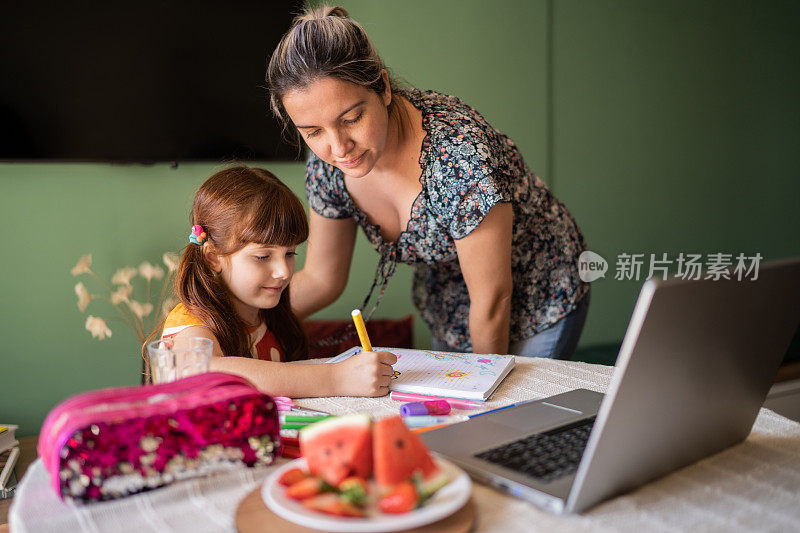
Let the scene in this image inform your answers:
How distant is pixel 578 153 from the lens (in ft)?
10.1

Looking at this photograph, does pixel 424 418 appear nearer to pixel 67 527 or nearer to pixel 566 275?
pixel 67 527

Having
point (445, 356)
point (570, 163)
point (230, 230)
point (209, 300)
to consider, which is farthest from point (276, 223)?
point (570, 163)

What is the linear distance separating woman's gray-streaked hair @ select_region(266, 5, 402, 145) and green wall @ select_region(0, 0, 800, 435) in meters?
1.11

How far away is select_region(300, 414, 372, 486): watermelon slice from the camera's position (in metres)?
0.60

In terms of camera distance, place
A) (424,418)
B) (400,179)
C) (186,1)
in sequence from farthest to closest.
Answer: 1. (186,1)
2. (400,179)
3. (424,418)

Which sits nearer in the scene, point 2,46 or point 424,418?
point 424,418

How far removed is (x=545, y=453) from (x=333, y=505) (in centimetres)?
28

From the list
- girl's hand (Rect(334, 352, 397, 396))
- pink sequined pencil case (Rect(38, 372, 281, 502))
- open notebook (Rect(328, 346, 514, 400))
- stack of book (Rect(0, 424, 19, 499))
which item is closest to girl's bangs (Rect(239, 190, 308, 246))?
open notebook (Rect(328, 346, 514, 400))

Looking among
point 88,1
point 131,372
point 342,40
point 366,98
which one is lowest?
point 131,372

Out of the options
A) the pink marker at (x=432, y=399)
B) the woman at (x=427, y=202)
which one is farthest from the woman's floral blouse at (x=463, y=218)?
the pink marker at (x=432, y=399)

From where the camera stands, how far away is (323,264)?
5.53 feet

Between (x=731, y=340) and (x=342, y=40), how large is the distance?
0.84 metres

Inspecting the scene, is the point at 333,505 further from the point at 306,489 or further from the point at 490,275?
the point at 490,275

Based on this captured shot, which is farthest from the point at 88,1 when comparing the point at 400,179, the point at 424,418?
the point at 424,418
